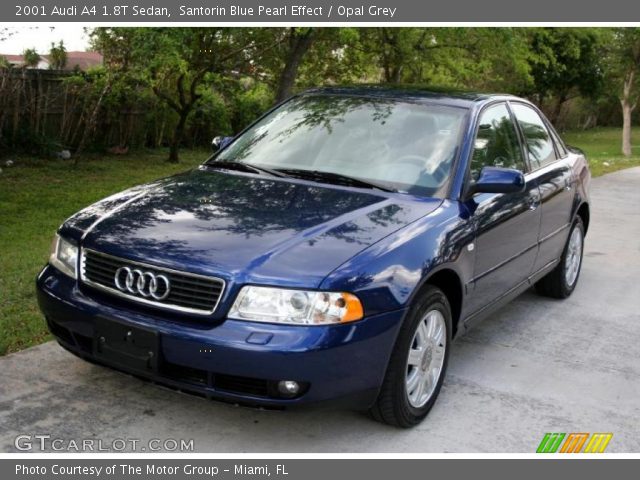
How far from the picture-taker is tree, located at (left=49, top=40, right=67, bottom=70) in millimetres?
14419

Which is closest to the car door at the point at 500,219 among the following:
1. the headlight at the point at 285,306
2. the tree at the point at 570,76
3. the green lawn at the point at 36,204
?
the headlight at the point at 285,306

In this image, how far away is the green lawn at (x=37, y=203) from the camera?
503 centimetres

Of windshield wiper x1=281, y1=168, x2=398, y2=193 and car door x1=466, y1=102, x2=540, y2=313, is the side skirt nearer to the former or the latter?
car door x1=466, y1=102, x2=540, y2=313

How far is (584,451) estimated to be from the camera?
3.80m

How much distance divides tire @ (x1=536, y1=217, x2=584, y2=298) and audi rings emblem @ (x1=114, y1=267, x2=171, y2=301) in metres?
3.69

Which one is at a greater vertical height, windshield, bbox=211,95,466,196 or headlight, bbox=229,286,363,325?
windshield, bbox=211,95,466,196

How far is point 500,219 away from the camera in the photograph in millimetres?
4641

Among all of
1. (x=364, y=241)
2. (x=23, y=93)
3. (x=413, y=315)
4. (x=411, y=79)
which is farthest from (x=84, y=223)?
(x=411, y=79)

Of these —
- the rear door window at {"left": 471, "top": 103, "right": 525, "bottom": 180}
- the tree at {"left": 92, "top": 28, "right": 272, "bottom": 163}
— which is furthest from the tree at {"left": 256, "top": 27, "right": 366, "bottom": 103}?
the rear door window at {"left": 471, "top": 103, "right": 525, "bottom": 180}

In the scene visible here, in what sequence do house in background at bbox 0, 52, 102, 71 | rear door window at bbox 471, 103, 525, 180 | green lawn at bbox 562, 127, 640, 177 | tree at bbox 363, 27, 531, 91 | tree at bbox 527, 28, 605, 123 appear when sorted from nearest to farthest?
rear door window at bbox 471, 103, 525, 180 → tree at bbox 363, 27, 531, 91 → house in background at bbox 0, 52, 102, 71 → green lawn at bbox 562, 127, 640, 177 → tree at bbox 527, 28, 605, 123

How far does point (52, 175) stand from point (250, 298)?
30.5ft

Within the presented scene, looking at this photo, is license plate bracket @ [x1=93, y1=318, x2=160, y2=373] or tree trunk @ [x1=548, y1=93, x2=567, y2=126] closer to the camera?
license plate bracket @ [x1=93, y1=318, x2=160, y2=373]

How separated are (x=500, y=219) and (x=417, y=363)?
1.21 meters

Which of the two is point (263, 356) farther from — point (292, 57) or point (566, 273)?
point (292, 57)
